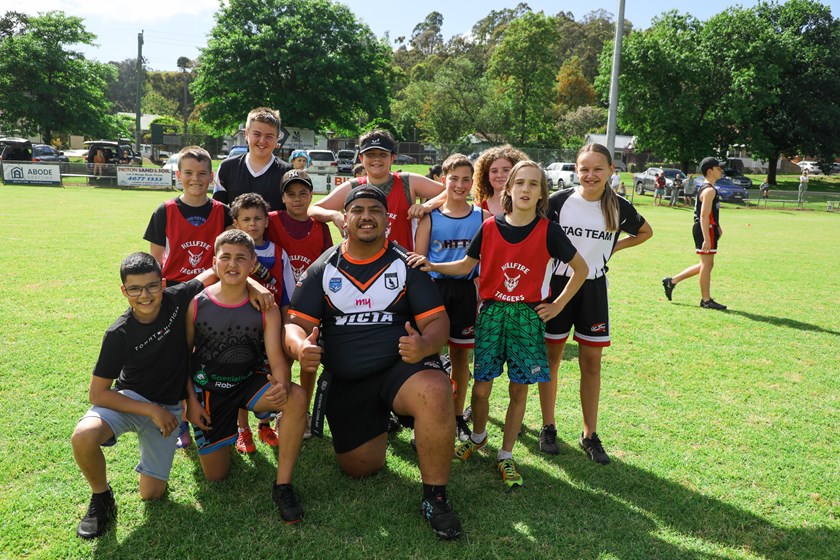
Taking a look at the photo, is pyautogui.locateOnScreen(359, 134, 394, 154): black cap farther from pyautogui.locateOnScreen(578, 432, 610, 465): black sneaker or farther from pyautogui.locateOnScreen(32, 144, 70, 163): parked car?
pyautogui.locateOnScreen(32, 144, 70, 163): parked car

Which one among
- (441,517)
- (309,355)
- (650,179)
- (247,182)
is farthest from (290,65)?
(441,517)

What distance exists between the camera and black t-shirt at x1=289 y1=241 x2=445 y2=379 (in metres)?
3.64

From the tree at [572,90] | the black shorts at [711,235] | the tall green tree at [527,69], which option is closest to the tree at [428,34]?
the tree at [572,90]

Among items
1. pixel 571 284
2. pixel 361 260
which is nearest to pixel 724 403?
pixel 571 284

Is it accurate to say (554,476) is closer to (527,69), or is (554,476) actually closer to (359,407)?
(359,407)

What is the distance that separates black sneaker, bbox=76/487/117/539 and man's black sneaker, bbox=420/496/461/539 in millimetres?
1728

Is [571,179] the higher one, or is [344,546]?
[571,179]

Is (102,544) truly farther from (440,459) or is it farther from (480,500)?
(480,500)

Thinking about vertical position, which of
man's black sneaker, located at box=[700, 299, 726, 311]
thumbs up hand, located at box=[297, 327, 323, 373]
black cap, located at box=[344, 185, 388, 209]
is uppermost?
black cap, located at box=[344, 185, 388, 209]

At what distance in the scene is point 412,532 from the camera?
327 cm

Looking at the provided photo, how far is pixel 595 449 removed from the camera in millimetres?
4195

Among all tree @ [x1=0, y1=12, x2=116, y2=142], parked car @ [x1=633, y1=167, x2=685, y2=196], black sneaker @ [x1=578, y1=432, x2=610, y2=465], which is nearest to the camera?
black sneaker @ [x1=578, y1=432, x2=610, y2=465]

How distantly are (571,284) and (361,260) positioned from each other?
1391 mm

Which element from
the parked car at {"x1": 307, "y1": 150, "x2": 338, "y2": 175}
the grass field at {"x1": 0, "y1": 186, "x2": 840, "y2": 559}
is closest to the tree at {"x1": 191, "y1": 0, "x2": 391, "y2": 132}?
the parked car at {"x1": 307, "y1": 150, "x2": 338, "y2": 175}
